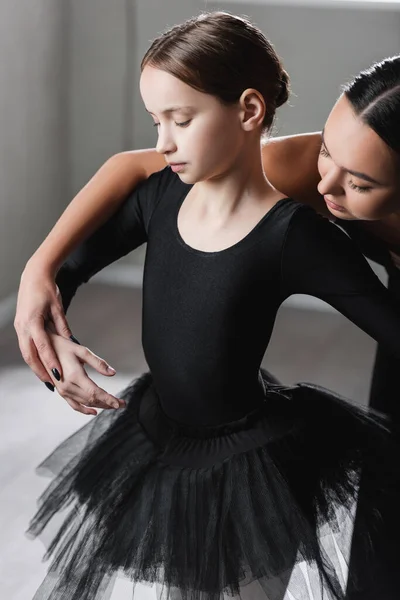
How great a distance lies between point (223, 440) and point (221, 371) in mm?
85

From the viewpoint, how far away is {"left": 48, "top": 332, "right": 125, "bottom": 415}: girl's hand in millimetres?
818

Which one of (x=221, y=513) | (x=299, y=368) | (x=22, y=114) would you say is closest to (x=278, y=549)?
(x=221, y=513)

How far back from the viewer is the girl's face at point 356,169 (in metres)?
0.72

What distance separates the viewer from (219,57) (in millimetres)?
794

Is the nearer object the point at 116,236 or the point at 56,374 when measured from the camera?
the point at 56,374

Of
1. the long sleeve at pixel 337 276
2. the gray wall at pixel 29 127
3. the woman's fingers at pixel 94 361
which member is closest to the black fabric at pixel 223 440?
the long sleeve at pixel 337 276

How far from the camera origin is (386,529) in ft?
2.96

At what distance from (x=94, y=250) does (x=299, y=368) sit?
158cm

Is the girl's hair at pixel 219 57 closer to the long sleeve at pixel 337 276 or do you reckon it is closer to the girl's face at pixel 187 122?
the girl's face at pixel 187 122

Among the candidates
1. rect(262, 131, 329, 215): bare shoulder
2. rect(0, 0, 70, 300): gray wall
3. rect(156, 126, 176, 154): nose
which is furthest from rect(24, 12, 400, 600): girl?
rect(0, 0, 70, 300): gray wall

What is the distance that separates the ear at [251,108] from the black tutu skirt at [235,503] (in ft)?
1.04

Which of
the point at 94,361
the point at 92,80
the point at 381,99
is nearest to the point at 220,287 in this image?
the point at 94,361

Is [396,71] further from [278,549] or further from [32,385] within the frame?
[32,385]

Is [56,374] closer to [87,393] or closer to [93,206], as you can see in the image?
[87,393]
